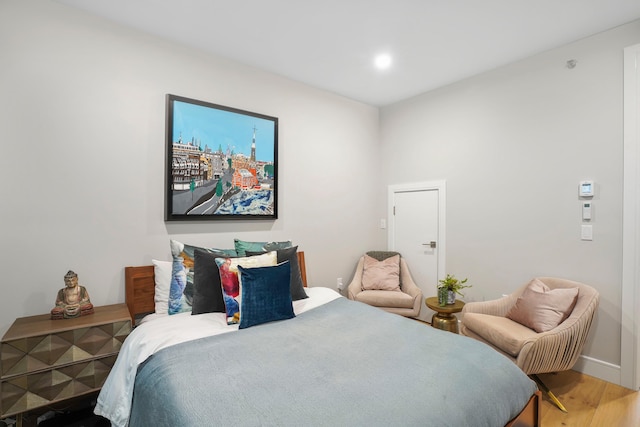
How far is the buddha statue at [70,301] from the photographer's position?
6.44 ft

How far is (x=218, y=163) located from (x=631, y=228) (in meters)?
3.39

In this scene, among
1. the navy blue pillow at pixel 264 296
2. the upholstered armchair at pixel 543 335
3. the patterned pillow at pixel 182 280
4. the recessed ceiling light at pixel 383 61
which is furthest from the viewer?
the recessed ceiling light at pixel 383 61

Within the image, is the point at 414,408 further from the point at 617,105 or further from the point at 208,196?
the point at 617,105

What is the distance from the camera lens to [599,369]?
252 centimetres

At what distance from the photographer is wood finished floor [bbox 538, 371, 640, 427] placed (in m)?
2.01

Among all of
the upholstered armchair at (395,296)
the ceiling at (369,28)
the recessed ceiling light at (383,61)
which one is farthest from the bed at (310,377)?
the recessed ceiling light at (383,61)

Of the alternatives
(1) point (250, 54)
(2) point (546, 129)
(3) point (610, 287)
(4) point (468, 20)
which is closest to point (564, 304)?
(3) point (610, 287)

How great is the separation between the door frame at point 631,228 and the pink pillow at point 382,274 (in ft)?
6.35

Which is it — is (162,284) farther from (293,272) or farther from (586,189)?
(586,189)

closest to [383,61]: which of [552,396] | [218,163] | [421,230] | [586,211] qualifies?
[218,163]

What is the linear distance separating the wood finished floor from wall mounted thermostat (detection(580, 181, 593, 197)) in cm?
152

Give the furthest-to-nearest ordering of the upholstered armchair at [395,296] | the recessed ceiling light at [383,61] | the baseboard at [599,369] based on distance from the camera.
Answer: the upholstered armchair at [395,296] → the recessed ceiling light at [383,61] → the baseboard at [599,369]

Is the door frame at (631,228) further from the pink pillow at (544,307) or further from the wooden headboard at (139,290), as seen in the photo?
the wooden headboard at (139,290)

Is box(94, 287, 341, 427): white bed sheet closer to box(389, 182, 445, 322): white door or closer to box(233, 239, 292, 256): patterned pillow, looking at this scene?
box(233, 239, 292, 256): patterned pillow
